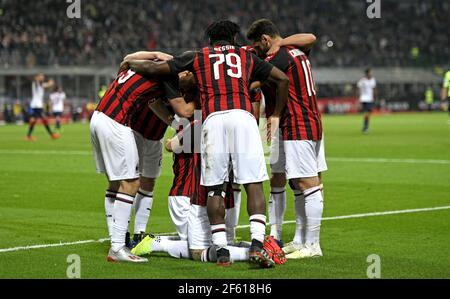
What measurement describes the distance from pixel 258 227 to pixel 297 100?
4.99ft

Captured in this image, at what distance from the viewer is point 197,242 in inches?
343

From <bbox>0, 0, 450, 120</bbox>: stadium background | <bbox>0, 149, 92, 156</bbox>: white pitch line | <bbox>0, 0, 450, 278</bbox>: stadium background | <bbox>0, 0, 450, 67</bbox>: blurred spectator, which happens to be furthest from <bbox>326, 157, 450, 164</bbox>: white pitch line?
<bbox>0, 0, 450, 120</bbox>: stadium background

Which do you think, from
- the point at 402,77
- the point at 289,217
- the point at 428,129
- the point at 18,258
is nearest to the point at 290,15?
the point at 402,77

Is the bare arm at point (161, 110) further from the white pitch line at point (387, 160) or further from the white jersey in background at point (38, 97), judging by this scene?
the white jersey in background at point (38, 97)

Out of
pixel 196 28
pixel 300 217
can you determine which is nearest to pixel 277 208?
pixel 300 217

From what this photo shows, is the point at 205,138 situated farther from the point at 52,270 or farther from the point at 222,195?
the point at 52,270

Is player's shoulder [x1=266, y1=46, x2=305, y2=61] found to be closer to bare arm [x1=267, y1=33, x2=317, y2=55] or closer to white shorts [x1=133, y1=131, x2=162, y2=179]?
bare arm [x1=267, y1=33, x2=317, y2=55]

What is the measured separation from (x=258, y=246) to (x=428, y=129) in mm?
28937

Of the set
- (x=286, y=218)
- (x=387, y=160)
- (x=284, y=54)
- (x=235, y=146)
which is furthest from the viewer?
(x=387, y=160)

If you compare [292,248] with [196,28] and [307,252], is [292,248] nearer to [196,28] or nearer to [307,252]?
[307,252]

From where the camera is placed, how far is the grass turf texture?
808 centimetres

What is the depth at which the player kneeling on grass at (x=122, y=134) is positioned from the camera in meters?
8.81

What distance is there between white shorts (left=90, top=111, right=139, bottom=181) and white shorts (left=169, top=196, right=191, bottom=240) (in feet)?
2.42

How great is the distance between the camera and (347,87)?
61312mm
